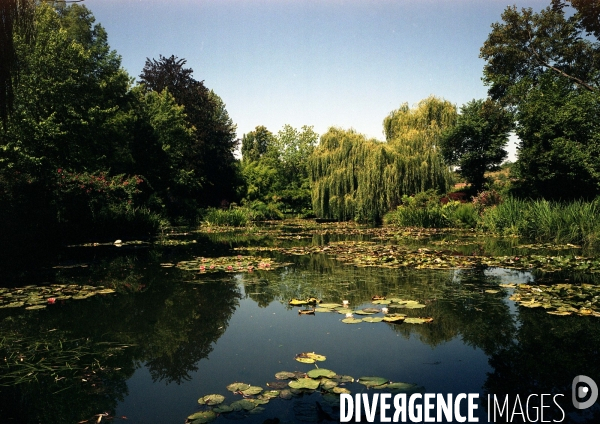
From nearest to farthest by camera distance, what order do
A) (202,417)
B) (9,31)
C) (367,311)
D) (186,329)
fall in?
(202,417)
(186,329)
(9,31)
(367,311)

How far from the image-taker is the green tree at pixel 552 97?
47.7 feet

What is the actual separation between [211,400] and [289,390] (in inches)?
19.6

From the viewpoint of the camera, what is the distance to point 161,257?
31.5 ft

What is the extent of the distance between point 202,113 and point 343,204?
12698 millimetres

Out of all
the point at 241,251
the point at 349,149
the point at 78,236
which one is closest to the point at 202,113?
the point at 349,149

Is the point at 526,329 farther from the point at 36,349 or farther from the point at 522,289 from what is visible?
the point at 36,349

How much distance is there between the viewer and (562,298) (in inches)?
199

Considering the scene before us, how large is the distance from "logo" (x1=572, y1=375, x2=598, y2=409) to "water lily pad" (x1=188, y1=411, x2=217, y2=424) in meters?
2.18

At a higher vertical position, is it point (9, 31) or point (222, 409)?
point (9, 31)

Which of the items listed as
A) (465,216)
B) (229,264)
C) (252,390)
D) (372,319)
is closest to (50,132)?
(229,264)

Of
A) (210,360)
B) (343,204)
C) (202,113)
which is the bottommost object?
(210,360)

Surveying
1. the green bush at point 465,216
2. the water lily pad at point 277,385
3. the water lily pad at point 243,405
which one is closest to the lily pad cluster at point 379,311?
the water lily pad at point 277,385

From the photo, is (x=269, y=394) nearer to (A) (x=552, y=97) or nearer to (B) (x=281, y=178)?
(A) (x=552, y=97)

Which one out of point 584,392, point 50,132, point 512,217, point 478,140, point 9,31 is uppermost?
point 478,140
